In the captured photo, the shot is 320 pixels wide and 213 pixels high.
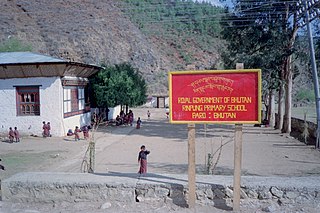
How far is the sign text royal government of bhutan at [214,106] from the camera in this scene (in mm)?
5871

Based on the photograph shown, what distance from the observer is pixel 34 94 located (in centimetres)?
2197

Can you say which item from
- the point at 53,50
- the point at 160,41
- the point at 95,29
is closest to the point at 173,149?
the point at 53,50

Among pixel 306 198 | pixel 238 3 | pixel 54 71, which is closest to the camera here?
pixel 306 198

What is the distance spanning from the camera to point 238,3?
86.6 feet

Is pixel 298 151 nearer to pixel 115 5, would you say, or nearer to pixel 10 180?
pixel 10 180

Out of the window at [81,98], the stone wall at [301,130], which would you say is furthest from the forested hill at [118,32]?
the window at [81,98]

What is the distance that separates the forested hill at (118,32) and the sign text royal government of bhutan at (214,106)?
37.6 metres

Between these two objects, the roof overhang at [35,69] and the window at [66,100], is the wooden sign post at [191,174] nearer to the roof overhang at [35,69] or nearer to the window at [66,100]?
the roof overhang at [35,69]

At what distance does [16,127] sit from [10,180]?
16550mm

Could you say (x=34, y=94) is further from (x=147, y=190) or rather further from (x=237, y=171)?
(x=237, y=171)

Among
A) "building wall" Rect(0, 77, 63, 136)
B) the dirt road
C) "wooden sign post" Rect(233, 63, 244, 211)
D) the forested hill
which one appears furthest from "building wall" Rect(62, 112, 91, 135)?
the forested hill

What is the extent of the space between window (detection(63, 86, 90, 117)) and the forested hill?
72.0 feet

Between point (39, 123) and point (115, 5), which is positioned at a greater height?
point (115, 5)

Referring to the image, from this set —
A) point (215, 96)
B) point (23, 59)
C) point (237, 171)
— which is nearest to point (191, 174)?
point (237, 171)
